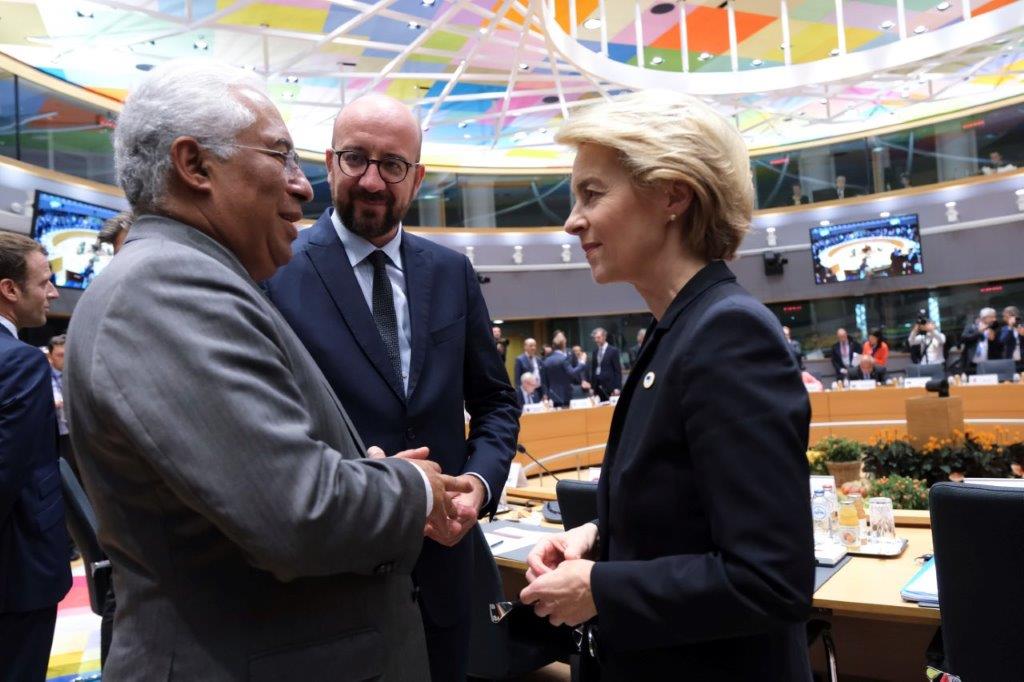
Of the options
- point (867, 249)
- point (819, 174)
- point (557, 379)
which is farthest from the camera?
point (819, 174)

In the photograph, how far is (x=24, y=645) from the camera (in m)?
2.66

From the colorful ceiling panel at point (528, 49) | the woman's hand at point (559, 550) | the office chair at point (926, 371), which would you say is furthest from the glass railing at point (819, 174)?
the woman's hand at point (559, 550)

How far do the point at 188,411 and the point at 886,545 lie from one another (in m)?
2.54

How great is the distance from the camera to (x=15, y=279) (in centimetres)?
287

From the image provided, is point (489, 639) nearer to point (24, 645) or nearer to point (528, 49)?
point (24, 645)

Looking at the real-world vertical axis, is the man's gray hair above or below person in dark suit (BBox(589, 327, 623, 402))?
above

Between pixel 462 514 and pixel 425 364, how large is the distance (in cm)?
41

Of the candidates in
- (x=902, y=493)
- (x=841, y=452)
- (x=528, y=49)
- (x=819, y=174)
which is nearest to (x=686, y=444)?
(x=902, y=493)

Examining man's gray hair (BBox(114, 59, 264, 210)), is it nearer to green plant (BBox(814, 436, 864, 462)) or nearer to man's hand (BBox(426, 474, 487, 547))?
man's hand (BBox(426, 474, 487, 547))

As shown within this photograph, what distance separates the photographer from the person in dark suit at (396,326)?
179 cm

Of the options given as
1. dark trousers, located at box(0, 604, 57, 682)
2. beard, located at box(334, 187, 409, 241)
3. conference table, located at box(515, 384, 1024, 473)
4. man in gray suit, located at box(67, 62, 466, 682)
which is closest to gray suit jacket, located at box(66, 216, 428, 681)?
man in gray suit, located at box(67, 62, 466, 682)

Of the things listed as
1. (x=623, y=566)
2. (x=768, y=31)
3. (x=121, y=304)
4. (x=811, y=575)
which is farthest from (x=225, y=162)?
(x=768, y=31)

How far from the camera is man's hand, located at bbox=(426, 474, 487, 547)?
5.07 ft

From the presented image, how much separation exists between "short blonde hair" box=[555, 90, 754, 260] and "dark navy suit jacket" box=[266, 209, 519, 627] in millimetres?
731
